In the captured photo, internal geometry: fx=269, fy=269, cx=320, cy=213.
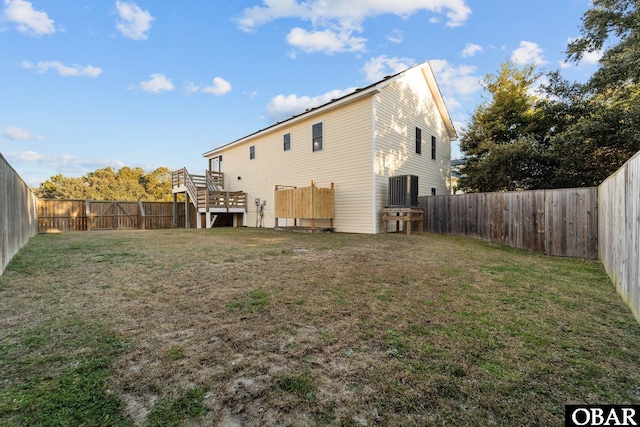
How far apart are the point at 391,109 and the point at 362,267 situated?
8.46 meters

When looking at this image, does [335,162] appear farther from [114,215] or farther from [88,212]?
[88,212]

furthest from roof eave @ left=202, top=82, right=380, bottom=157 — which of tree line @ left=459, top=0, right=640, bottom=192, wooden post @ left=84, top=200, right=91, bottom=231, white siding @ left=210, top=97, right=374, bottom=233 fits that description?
wooden post @ left=84, top=200, right=91, bottom=231

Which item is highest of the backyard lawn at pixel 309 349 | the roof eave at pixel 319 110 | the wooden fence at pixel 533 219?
the roof eave at pixel 319 110

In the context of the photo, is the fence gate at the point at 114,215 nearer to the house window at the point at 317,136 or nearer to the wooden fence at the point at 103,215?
the wooden fence at the point at 103,215

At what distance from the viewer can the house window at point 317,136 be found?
12.0 metres

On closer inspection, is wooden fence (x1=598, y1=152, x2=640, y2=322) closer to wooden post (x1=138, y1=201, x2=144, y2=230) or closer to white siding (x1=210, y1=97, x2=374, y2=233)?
white siding (x1=210, y1=97, x2=374, y2=233)

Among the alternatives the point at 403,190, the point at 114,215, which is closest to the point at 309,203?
the point at 403,190

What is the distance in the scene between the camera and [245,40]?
42.3 feet

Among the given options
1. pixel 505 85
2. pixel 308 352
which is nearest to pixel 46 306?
pixel 308 352

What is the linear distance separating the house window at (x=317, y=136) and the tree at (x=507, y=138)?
808 centimetres

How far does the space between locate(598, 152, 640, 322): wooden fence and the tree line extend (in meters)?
8.31

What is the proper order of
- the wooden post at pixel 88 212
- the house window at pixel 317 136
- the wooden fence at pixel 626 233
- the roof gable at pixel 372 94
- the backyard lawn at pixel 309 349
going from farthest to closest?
the wooden post at pixel 88 212 → the house window at pixel 317 136 → the roof gable at pixel 372 94 → the wooden fence at pixel 626 233 → the backyard lawn at pixel 309 349

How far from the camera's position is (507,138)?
Result: 593 inches

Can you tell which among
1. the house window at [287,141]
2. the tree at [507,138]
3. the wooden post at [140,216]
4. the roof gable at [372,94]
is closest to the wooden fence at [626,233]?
the roof gable at [372,94]
